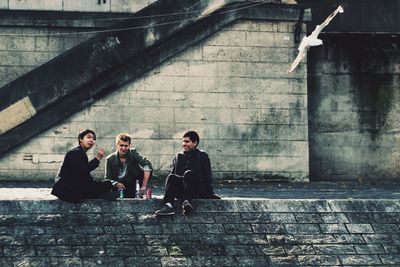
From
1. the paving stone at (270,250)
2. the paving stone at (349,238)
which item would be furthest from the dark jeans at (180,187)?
the paving stone at (349,238)

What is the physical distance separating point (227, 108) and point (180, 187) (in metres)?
7.22

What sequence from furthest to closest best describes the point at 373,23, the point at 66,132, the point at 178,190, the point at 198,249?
1. the point at 373,23
2. the point at 66,132
3. the point at 178,190
4. the point at 198,249

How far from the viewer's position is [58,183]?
9.23m

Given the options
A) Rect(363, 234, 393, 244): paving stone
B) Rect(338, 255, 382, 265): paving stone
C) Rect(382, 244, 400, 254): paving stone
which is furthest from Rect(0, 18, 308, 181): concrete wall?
Rect(338, 255, 382, 265): paving stone

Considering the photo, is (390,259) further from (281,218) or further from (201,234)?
(201,234)

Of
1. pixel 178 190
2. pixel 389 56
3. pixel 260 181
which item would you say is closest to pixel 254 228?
pixel 178 190

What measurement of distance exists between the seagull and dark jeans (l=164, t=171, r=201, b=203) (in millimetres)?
A: 5318

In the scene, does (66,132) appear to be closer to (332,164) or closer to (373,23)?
(332,164)

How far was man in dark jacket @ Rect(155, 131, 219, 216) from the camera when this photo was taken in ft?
30.8

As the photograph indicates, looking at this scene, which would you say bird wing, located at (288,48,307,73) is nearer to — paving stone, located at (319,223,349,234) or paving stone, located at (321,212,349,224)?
paving stone, located at (321,212,349,224)

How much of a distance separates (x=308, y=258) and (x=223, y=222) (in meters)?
1.20

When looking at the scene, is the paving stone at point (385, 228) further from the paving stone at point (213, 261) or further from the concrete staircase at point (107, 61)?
the concrete staircase at point (107, 61)

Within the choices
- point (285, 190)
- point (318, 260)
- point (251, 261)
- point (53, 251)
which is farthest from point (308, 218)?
point (285, 190)

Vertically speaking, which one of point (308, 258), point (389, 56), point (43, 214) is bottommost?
point (308, 258)
